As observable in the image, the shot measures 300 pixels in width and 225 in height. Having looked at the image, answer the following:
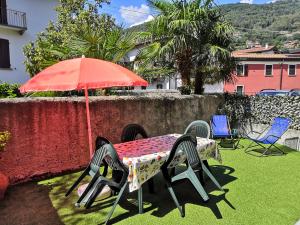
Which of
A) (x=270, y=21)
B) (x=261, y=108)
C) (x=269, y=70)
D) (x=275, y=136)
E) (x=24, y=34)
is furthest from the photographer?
(x=270, y=21)

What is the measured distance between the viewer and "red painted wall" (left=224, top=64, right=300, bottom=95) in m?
32.3

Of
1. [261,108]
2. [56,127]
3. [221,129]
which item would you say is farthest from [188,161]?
[261,108]

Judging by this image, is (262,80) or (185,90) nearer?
(185,90)

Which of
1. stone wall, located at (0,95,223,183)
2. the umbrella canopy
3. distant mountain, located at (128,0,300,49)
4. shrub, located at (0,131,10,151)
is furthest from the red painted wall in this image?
shrub, located at (0,131,10,151)

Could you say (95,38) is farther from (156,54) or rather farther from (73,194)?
(73,194)

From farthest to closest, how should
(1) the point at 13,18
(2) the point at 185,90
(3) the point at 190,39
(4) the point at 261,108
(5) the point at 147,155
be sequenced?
(1) the point at 13,18, (2) the point at 185,90, (4) the point at 261,108, (3) the point at 190,39, (5) the point at 147,155

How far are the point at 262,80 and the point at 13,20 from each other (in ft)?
86.5

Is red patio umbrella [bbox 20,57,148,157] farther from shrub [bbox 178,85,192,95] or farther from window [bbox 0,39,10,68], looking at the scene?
window [bbox 0,39,10,68]

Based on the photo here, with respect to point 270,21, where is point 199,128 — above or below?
below

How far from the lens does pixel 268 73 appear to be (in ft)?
107

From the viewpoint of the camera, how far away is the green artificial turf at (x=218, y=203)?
13.5 feet

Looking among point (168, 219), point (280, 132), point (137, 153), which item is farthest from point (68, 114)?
point (280, 132)

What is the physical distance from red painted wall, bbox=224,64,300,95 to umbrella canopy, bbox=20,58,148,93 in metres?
29.6

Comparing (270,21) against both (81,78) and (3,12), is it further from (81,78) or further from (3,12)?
(81,78)
